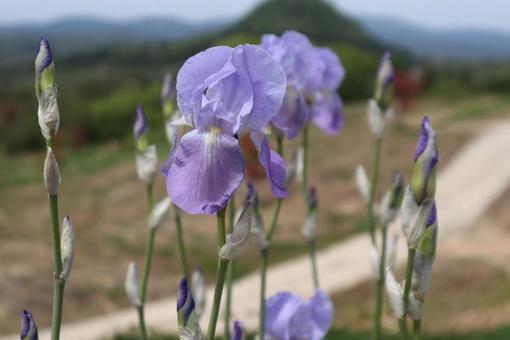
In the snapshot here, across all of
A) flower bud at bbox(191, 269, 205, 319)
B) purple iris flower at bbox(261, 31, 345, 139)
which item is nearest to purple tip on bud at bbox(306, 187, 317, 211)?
purple iris flower at bbox(261, 31, 345, 139)

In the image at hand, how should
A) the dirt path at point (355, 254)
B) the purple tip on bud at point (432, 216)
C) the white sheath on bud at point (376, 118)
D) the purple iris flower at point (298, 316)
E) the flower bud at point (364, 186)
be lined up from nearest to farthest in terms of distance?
1. the purple tip on bud at point (432, 216)
2. the purple iris flower at point (298, 316)
3. the white sheath on bud at point (376, 118)
4. the flower bud at point (364, 186)
5. the dirt path at point (355, 254)

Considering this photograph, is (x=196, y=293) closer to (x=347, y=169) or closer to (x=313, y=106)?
(x=313, y=106)

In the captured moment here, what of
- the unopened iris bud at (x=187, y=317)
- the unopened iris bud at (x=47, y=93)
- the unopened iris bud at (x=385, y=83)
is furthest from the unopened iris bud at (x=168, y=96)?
the unopened iris bud at (x=187, y=317)

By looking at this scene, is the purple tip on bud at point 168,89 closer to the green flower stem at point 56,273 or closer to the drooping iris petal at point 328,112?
the drooping iris petal at point 328,112

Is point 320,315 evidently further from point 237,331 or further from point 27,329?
point 27,329

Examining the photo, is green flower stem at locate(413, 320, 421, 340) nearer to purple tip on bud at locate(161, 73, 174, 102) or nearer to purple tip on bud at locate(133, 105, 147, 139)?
purple tip on bud at locate(133, 105, 147, 139)

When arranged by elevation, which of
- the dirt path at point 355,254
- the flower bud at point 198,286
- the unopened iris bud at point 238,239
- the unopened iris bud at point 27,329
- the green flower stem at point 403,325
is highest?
the unopened iris bud at point 238,239

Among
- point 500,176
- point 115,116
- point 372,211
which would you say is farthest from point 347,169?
point 115,116
